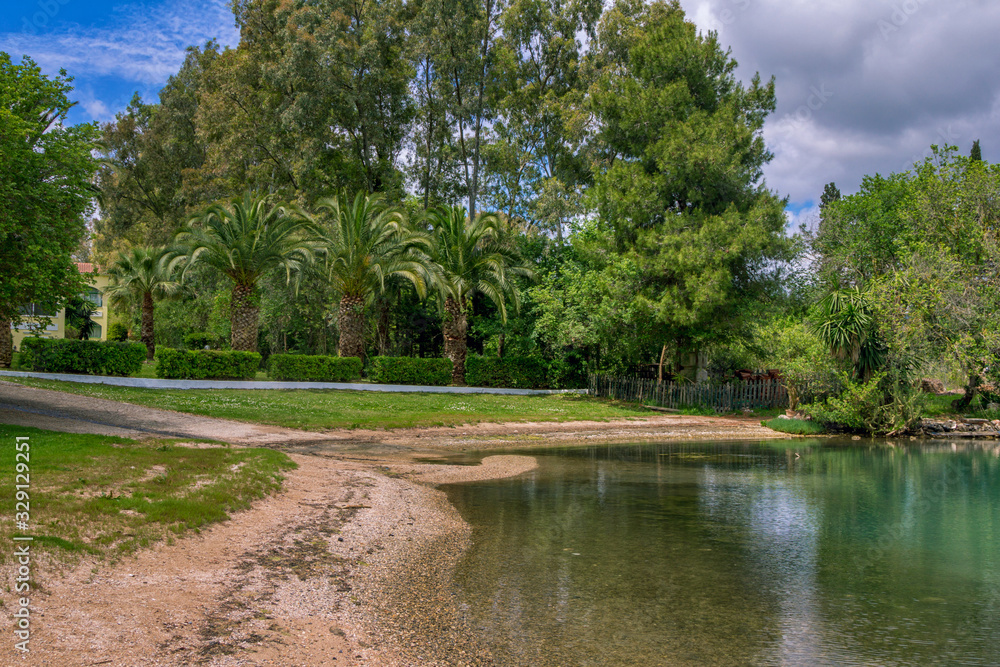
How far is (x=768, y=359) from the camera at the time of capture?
32.8 meters

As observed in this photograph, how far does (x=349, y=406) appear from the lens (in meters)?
26.5

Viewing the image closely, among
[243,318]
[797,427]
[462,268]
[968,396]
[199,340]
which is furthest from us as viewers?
[199,340]

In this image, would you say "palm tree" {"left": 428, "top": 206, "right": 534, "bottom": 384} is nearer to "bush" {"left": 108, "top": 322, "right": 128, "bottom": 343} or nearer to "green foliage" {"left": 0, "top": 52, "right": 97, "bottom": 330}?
"green foliage" {"left": 0, "top": 52, "right": 97, "bottom": 330}

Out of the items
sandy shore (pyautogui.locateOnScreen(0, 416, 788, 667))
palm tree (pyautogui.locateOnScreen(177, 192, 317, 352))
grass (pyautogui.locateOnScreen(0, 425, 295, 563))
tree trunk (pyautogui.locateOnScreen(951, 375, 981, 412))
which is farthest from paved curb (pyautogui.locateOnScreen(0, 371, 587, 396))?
tree trunk (pyautogui.locateOnScreen(951, 375, 981, 412))

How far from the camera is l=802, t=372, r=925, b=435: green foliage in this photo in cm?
2792

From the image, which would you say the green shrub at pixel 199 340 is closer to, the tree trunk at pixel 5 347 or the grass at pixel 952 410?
the tree trunk at pixel 5 347

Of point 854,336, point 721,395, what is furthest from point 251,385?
point 854,336

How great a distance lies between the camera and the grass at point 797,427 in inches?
1119

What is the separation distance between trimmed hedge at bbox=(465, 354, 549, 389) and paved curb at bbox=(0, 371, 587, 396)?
0.88 m

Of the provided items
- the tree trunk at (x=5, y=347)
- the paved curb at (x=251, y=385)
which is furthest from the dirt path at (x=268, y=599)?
the tree trunk at (x=5, y=347)

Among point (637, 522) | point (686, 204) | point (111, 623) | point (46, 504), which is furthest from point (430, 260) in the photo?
point (111, 623)

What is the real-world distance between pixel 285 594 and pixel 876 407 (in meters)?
27.2

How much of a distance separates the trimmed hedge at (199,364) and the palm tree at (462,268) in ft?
33.9

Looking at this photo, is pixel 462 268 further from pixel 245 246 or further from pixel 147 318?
pixel 147 318
